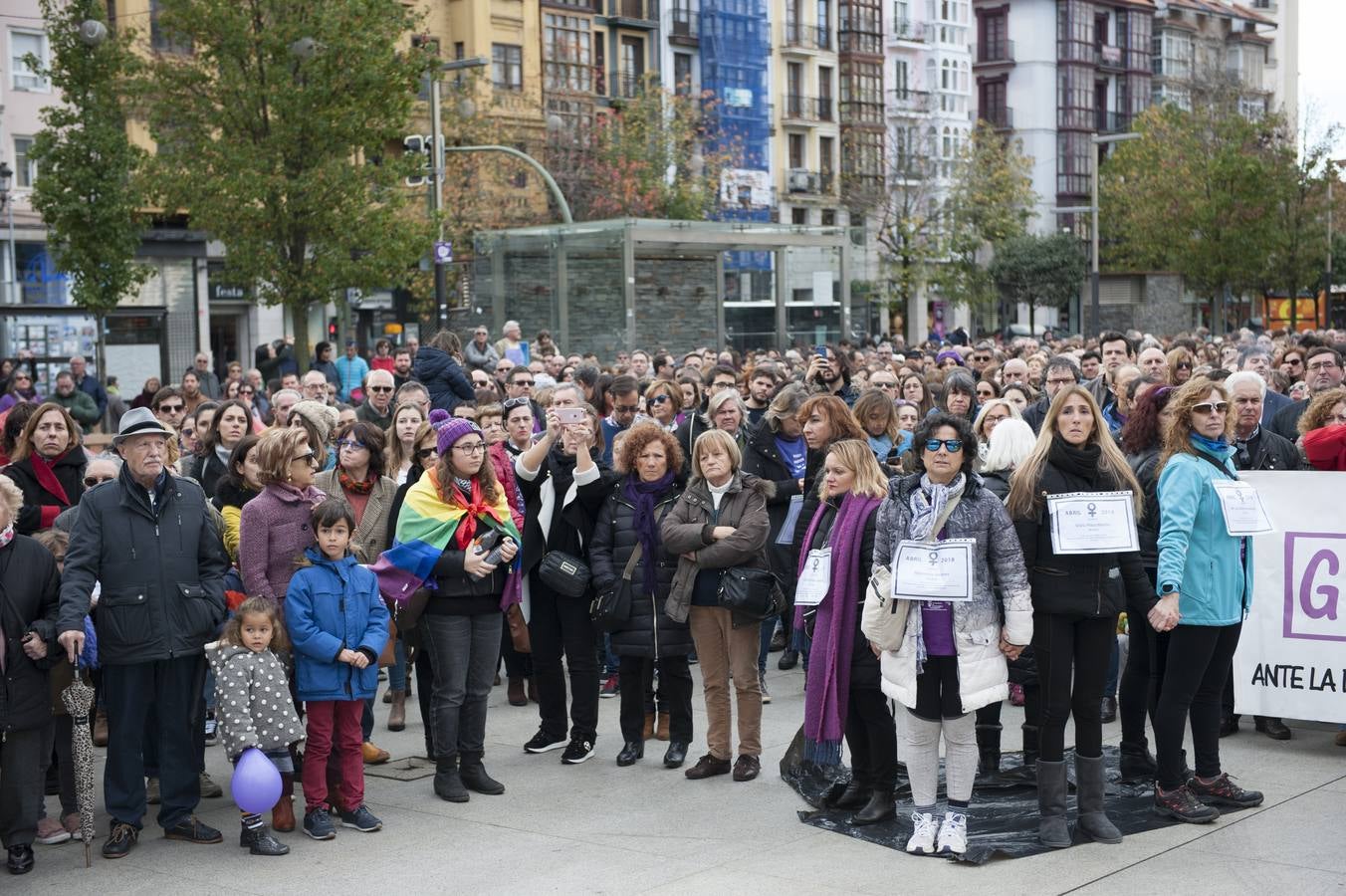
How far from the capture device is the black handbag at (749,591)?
355 inches

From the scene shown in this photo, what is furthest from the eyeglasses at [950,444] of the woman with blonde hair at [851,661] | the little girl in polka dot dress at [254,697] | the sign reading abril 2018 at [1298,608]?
the little girl in polka dot dress at [254,697]

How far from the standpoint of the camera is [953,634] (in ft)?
24.7

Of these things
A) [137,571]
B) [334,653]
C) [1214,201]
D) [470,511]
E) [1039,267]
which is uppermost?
[1214,201]

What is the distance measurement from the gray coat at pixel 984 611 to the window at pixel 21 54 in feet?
129

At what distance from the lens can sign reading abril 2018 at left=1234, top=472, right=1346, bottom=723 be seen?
31.4 feet

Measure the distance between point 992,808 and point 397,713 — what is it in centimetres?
405

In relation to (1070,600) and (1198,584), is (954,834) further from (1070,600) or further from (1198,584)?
(1198,584)

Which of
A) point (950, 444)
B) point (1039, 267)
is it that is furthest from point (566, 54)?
point (950, 444)

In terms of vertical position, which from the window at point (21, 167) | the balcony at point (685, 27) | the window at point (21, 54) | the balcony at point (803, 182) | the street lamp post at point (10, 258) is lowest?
the street lamp post at point (10, 258)

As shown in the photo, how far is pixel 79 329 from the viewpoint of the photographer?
35.6 m

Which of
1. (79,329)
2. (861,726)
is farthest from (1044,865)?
(79,329)

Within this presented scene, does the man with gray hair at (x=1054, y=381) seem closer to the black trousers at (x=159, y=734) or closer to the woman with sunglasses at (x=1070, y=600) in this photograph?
the woman with sunglasses at (x=1070, y=600)

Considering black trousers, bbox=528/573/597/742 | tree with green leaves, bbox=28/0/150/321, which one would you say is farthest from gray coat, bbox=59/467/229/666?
tree with green leaves, bbox=28/0/150/321

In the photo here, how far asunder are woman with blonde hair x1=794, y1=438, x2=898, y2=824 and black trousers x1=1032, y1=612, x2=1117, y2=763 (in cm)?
77
